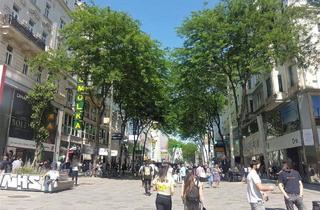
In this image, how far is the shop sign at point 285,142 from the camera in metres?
31.0

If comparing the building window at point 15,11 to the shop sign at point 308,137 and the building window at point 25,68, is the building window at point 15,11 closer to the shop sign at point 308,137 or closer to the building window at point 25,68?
the building window at point 25,68

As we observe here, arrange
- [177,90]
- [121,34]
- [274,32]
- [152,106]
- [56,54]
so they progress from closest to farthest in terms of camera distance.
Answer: [274,32] < [121,34] < [56,54] < [177,90] < [152,106]

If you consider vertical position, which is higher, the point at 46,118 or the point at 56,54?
the point at 56,54

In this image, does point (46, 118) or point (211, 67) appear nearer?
point (211, 67)

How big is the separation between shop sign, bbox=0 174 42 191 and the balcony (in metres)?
13.3

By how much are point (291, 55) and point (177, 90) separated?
1540 cm

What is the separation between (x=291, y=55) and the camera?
24.9m

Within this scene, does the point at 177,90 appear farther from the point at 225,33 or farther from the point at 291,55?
the point at 291,55

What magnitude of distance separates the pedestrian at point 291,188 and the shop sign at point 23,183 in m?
13.5

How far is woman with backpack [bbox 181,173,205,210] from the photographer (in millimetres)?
7777

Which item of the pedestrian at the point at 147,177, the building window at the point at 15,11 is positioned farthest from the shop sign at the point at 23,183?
the building window at the point at 15,11

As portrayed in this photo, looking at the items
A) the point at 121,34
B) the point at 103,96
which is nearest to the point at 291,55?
the point at 121,34

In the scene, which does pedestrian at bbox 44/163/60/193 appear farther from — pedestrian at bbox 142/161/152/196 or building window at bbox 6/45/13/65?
building window at bbox 6/45/13/65

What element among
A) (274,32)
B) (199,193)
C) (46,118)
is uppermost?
(274,32)
